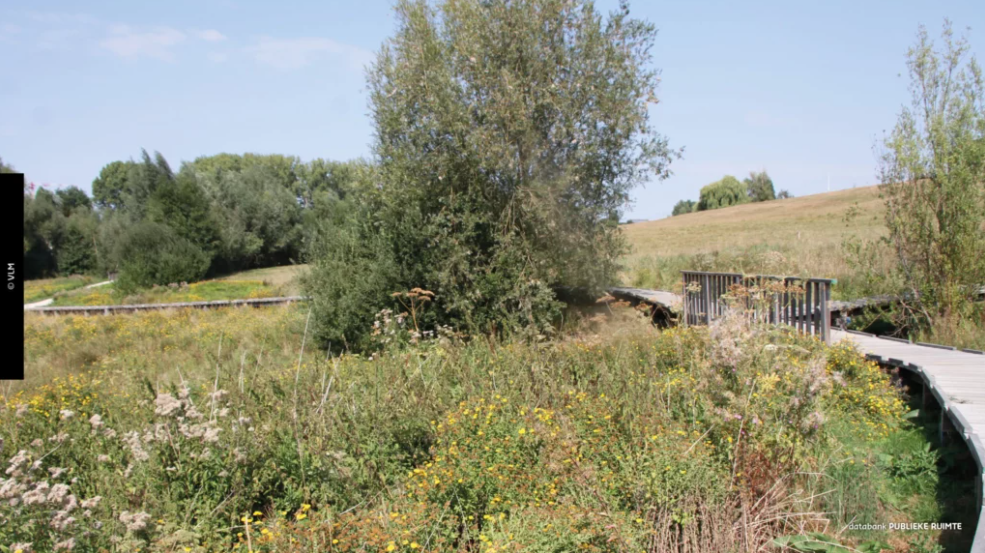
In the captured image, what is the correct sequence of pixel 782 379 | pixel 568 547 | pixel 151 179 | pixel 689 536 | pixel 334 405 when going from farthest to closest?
pixel 151 179, pixel 334 405, pixel 782 379, pixel 689 536, pixel 568 547

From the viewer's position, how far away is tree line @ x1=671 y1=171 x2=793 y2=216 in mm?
74438

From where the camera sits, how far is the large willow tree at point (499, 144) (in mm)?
11703

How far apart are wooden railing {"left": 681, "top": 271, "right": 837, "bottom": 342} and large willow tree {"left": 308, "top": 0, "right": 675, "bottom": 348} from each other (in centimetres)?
286

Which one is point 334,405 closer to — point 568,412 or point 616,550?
point 568,412

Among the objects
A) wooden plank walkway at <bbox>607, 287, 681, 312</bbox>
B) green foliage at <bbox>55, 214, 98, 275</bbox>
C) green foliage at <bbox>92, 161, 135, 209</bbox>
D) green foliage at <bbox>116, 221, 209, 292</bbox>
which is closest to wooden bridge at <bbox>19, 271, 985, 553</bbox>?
wooden plank walkway at <bbox>607, 287, 681, 312</bbox>

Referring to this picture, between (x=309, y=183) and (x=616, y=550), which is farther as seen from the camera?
(x=309, y=183)

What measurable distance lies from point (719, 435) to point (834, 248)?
17.3 meters

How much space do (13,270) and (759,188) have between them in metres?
81.2

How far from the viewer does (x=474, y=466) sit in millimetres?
3654

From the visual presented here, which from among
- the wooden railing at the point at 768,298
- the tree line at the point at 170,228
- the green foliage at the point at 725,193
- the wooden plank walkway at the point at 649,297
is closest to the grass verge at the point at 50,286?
the tree line at the point at 170,228

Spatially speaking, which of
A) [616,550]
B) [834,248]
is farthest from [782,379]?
[834,248]

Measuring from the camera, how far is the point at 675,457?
138 inches

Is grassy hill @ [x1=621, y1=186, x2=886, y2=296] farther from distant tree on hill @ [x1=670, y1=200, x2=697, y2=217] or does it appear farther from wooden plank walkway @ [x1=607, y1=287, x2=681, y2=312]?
distant tree on hill @ [x1=670, y1=200, x2=697, y2=217]

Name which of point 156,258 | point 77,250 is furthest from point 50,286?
point 156,258
